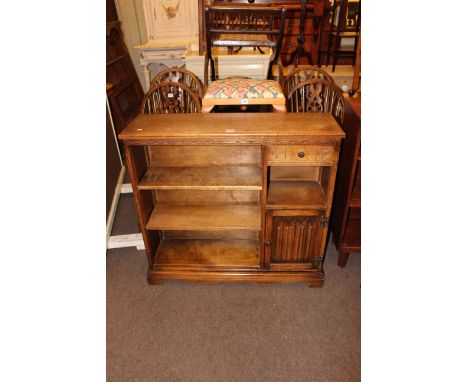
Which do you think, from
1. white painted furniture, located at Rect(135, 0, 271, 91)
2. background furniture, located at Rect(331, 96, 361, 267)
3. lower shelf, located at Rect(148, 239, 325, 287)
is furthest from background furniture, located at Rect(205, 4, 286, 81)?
lower shelf, located at Rect(148, 239, 325, 287)

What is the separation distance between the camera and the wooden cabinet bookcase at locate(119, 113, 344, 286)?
1348 mm

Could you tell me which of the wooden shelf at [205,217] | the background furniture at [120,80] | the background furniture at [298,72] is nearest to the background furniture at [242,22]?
the background furniture at [298,72]

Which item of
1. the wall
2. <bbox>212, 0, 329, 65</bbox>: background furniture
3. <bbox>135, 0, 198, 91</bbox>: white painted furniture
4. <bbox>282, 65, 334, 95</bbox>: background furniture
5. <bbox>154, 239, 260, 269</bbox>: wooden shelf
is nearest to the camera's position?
<bbox>154, 239, 260, 269</bbox>: wooden shelf

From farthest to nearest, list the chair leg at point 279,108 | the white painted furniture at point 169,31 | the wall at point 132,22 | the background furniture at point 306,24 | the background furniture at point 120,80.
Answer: the background furniture at point 306,24, the wall at point 132,22, the white painted furniture at point 169,31, the background furniture at point 120,80, the chair leg at point 279,108

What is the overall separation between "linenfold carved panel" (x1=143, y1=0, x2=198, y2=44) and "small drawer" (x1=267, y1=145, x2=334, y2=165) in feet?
8.59

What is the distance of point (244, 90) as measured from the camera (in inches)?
61.7

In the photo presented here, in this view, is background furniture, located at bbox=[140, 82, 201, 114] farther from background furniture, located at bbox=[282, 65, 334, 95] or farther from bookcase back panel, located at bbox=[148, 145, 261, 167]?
background furniture, located at bbox=[282, 65, 334, 95]

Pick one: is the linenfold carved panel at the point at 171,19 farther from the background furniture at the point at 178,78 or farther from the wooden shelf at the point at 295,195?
the wooden shelf at the point at 295,195

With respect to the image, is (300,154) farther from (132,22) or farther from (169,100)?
(132,22)

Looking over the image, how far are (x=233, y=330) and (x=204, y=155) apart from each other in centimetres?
92

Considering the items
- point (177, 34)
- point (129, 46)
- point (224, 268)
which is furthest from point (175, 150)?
point (129, 46)

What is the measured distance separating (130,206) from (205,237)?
92 cm

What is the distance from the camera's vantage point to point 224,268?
1698mm

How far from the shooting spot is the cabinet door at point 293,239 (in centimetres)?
152
